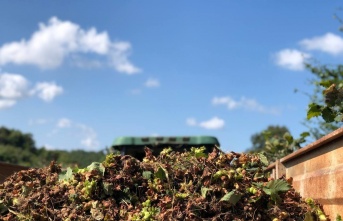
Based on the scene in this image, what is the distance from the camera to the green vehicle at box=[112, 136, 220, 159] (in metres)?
7.84

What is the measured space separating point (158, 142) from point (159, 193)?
4.51 meters

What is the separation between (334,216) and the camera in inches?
136

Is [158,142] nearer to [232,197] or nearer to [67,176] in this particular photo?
[67,176]

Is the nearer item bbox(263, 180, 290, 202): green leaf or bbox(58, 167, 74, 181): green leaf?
bbox(263, 180, 290, 202): green leaf

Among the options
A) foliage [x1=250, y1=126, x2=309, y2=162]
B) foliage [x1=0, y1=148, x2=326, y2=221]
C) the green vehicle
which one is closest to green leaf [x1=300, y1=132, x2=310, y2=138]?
foliage [x1=250, y1=126, x2=309, y2=162]

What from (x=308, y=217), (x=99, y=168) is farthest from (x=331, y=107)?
(x=99, y=168)

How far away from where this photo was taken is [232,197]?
10.9ft

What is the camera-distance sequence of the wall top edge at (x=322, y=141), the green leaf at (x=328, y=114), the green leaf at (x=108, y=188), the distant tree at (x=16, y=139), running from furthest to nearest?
the distant tree at (x=16, y=139)
the green leaf at (x=328, y=114)
the green leaf at (x=108, y=188)
the wall top edge at (x=322, y=141)

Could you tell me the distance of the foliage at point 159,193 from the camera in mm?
3312

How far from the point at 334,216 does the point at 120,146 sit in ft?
15.8

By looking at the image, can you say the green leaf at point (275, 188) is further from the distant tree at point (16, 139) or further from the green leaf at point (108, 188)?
the distant tree at point (16, 139)

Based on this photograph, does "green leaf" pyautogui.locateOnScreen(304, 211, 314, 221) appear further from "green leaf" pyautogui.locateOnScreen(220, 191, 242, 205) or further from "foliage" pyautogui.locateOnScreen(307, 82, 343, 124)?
"foliage" pyautogui.locateOnScreen(307, 82, 343, 124)

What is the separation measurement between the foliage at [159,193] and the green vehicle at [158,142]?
4.02 metres

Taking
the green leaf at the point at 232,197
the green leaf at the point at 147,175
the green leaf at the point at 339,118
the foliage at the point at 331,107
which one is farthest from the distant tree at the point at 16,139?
the green leaf at the point at 232,197
